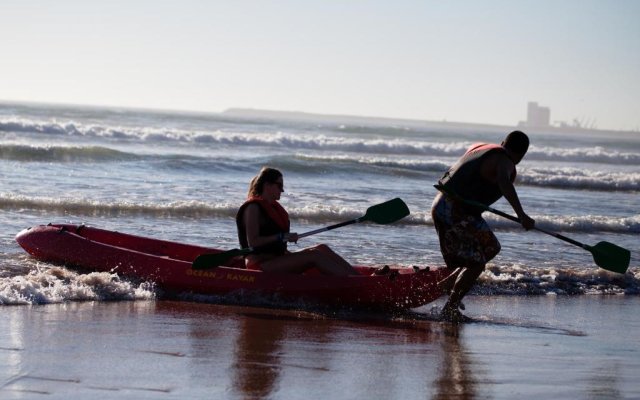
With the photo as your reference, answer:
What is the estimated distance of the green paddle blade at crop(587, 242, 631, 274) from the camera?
786 cm

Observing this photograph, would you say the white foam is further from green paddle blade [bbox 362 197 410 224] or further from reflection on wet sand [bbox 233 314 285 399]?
green paddle blade [bbox 362 197 410 224]

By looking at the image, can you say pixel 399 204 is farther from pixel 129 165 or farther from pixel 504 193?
pixel 129 165

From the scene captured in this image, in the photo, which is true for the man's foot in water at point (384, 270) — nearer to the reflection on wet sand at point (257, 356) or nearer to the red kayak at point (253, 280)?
the red kayak at point (253, 280)

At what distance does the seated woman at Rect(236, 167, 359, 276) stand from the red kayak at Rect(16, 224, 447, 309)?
0.30 ft

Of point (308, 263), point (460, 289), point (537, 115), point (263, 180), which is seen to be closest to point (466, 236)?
point (460, 289)

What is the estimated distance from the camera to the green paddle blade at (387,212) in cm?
814

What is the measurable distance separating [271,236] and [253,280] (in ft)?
1.23

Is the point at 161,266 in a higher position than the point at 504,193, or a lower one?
lower

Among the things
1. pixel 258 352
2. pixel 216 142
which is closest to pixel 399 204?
pixel 258 352

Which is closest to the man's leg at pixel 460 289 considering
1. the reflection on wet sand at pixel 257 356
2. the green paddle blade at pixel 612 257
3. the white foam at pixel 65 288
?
the green paddle blade at pixel 612 257

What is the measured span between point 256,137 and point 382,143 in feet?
14.8

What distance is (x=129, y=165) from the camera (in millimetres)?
20625

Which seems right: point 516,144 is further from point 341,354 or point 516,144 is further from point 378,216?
point 341,354

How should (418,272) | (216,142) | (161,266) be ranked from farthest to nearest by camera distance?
1. (216,142)
2. (161,266)
3. (418,272)
